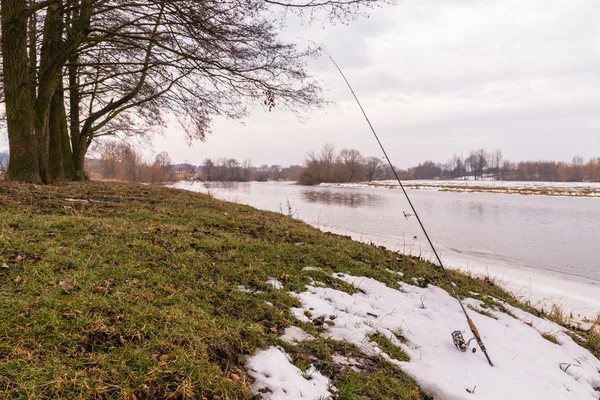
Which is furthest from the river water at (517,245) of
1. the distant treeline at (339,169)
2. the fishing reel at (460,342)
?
the distant treeline at (339,169)

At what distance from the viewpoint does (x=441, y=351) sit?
304 cm

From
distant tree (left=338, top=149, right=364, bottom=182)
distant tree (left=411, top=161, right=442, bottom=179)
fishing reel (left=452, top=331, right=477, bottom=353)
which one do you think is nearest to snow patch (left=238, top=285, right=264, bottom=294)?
fishing reel (left=452, top=331, right=477, bottom=353)

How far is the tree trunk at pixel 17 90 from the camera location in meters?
6.52

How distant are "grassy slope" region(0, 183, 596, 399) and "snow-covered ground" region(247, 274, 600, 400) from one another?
17cm

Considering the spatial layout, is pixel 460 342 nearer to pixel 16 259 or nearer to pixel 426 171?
pixel 16 259

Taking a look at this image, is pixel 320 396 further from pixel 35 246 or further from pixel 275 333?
pixel 35 246

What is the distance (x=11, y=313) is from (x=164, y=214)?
3.89 meters

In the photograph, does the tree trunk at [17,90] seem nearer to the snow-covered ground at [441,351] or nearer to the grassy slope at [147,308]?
the grassy slope at [147,308]

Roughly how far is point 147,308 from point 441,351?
2.50 metres

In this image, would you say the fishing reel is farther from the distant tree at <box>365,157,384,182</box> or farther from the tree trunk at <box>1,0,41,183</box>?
the distant tree at <box>365,157,384,182</box>

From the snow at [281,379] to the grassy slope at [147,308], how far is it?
9 centimetres

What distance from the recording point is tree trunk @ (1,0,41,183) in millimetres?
6516

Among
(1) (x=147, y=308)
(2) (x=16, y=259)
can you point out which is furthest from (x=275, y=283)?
(2) (x=16, y=259)

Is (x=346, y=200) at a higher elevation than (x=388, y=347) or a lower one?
higher
